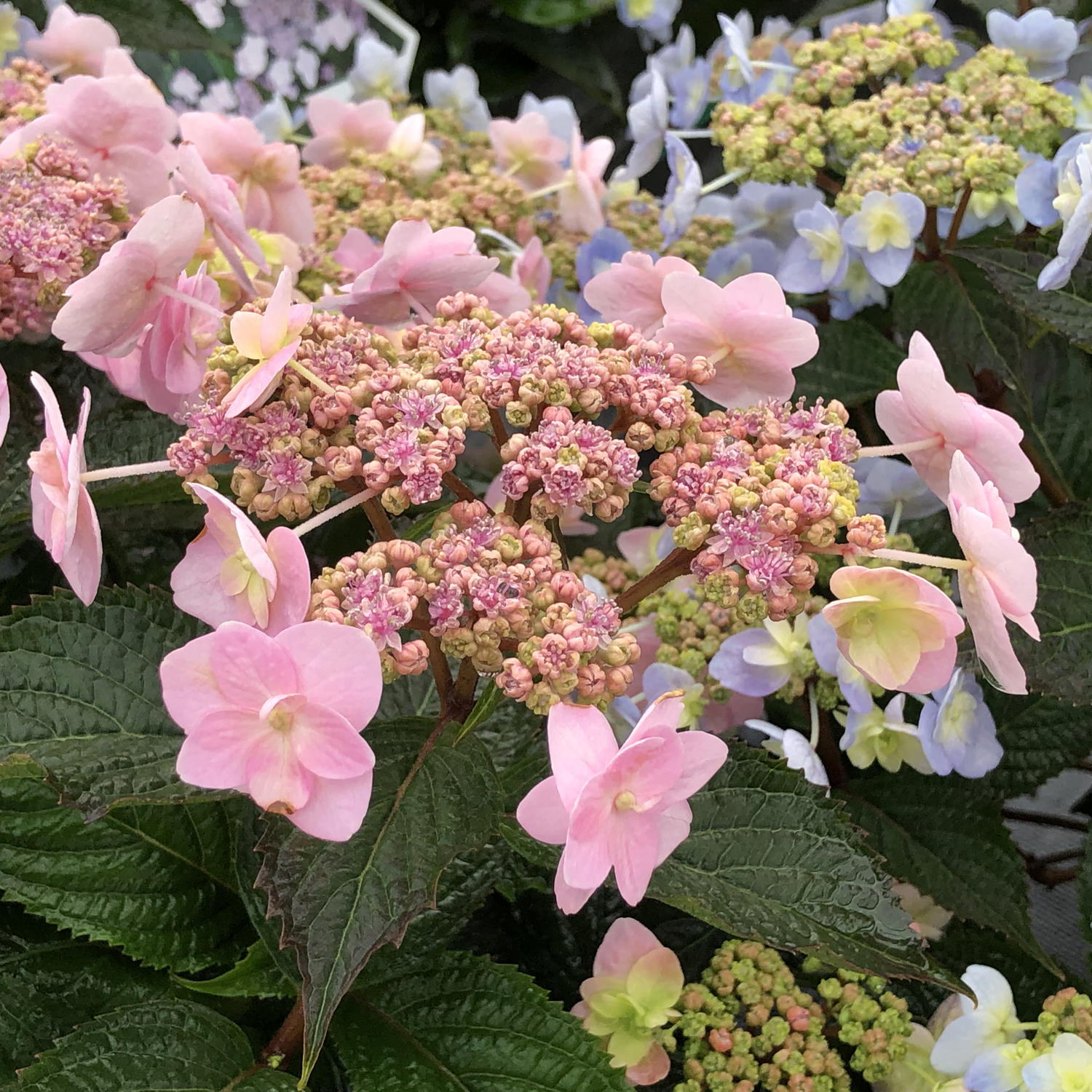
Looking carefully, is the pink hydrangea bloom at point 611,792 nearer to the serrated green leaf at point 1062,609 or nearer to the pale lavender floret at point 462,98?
the serrated green leaf at point 1062,609

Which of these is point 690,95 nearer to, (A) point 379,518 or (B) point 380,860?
(A) point 379,518

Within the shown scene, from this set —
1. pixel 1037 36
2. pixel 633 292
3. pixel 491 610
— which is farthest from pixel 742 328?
→ pixel 1037 36

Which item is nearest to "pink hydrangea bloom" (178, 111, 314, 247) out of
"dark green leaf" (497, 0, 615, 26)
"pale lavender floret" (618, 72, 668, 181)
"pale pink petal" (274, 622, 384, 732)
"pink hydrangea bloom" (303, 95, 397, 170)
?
"pink hydrangea bloom" (303, 95, 397, 170)

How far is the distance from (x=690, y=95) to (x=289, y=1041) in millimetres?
826

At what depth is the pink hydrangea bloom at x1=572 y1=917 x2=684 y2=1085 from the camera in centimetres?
60

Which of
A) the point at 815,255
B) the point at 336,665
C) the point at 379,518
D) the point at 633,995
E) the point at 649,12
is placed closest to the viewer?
the point at 336,665

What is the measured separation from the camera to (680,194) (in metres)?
0.83

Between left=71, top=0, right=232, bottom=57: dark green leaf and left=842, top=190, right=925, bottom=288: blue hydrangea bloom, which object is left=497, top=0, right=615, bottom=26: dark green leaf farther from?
left=842, top=190, right=925, bottom=288: blue hydrangea bloom

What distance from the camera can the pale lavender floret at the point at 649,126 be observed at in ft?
3.01

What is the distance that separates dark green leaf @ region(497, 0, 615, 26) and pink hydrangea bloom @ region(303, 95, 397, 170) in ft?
1.78

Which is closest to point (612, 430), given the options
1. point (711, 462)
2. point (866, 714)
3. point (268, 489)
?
point (711, 462)

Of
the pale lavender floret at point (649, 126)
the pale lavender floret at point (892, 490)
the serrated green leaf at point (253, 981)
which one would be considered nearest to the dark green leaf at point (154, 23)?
the pale lavender floret at point (649, 126)

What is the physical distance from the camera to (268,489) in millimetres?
464

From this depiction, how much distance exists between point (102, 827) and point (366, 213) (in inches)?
18.3
